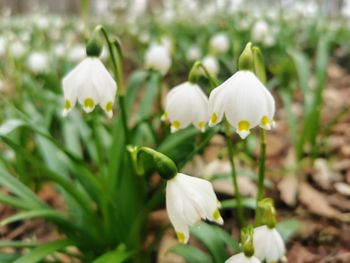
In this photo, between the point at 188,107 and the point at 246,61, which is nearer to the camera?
the point at 246,61

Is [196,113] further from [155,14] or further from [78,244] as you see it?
[155,14]

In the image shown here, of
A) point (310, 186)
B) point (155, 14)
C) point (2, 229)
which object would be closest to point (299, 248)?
point (310, 186)

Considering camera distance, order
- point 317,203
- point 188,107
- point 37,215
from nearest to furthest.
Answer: point 188,107, point 37,215, point 317,203

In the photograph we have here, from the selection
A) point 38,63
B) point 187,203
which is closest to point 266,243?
point 187,203

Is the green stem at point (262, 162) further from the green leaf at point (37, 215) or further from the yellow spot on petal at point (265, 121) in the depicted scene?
the green leaf at point (37, 215)

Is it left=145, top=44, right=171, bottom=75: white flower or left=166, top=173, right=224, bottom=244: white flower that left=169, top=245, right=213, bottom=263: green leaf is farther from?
left=145, top=44, right=171, bottom=75: white flower

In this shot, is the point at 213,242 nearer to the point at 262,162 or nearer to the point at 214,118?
the point at 262,162

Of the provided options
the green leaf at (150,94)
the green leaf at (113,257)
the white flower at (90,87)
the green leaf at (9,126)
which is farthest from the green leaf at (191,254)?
the green leaf at (150,94)
